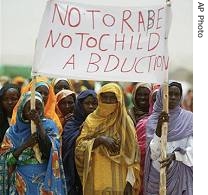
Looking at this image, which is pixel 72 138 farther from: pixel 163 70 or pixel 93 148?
→ pixel 163 70

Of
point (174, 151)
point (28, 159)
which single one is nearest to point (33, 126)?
point (28, 159)

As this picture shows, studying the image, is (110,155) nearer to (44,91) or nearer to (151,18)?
(44,91)

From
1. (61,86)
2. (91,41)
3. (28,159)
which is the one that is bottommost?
(28,159)

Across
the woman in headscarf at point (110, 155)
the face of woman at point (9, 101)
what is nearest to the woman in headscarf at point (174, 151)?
the woman in headscarf at point (110, 155)

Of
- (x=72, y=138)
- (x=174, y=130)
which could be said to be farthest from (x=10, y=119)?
(x=174, y=130)

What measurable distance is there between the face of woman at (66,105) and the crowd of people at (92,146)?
0.78 ft

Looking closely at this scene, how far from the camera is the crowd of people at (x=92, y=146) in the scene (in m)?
Answer: 3.97

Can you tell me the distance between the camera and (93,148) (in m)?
4.15

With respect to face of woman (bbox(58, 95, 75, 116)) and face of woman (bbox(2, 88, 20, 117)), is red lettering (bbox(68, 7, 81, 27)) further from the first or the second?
face of woman (bbox(58, 95, 75, 116))

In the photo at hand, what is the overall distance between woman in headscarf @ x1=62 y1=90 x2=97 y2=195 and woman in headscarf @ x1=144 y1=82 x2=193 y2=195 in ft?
1.63

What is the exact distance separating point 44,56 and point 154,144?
0.93m

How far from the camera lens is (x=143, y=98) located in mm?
4648

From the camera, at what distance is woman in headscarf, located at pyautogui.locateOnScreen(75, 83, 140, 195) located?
4.16 metres

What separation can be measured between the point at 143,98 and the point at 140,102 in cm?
4
